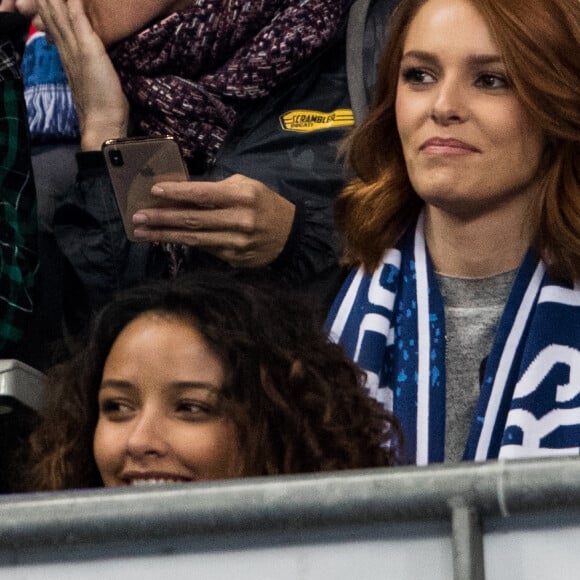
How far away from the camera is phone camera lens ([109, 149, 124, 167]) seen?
2.43 m

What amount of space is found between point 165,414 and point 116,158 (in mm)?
667

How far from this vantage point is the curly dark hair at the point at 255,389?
1949 millimetres

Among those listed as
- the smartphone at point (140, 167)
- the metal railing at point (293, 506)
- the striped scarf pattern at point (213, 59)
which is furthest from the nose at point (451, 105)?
the metal railing at point (293, 506)

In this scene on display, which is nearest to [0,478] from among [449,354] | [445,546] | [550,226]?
[449,354]

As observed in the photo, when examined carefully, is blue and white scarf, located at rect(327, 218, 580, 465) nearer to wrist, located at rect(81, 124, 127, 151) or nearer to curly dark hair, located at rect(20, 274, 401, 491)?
curly dark hair, located at rect(20, 274, 401, 491)

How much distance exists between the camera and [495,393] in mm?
2086

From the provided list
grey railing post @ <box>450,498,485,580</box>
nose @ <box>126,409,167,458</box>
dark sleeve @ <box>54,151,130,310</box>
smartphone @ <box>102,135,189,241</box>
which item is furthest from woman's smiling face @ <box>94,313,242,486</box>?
grey railing post @ <box>450,498,485,580</box>

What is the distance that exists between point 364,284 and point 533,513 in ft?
4.29

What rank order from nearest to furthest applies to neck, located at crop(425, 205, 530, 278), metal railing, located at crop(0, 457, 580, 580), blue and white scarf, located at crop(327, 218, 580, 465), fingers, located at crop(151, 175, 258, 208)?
metal railing, located at crop(0, 457, 580, 580) → blue and white scarf, located at crop(327, 218, 580, 465) → neck, located at crop(425, 205, 530, 278) → fingers, located at crop(151, 175, 258, 208)

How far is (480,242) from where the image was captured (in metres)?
2.20

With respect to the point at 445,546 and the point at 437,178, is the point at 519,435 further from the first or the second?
the point at 445,546

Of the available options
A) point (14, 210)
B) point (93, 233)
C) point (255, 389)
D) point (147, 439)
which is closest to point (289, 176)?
point (93, 233)

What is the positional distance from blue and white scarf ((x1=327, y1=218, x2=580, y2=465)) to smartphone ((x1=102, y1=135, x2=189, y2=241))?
1.28 feet

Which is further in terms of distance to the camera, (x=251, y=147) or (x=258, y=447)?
(x=251, y=147)
